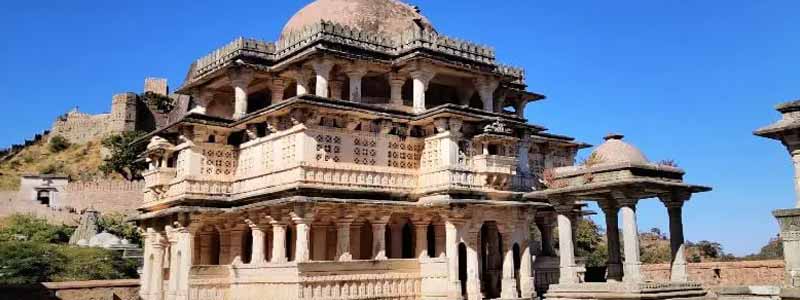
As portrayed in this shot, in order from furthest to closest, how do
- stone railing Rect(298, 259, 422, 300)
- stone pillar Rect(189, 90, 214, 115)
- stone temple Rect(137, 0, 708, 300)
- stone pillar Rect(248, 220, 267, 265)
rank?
1. stone pillar Rect(189, 90, 214, 115)
2. stone pillar Rect(248, 220, 267, 265)
3. stone temple Rect(137, 0, 708, 300)
4. stone railing Rect(298, 259, 422, 300)

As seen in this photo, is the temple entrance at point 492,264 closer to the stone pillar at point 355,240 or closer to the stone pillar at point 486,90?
the stone pillar at point 486,90

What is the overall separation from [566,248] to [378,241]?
7065 mm

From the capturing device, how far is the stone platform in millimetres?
16266

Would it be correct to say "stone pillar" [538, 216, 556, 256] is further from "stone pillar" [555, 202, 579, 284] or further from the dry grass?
the dry grass

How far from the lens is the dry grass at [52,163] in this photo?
248ft

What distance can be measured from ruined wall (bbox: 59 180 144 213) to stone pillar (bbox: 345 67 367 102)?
137 feet

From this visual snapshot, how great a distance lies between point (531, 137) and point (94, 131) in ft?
209

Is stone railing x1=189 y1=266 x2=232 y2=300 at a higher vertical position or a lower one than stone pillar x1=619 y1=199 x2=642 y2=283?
lower

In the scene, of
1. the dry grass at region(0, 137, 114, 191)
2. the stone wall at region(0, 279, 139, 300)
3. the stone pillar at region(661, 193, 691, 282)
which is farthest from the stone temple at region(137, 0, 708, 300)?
the dry grass at region(0, 137, 114, 191)

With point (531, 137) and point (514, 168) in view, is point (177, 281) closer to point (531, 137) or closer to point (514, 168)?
point (514, 168)

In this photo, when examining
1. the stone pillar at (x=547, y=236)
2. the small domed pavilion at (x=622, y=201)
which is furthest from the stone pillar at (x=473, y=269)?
the small domed pavilion at (x=622, y=201)

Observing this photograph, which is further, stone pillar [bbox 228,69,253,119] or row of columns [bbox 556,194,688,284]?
stone pillar [bbox 228,69,253,119]

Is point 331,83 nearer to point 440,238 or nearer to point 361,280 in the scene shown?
point 440,238

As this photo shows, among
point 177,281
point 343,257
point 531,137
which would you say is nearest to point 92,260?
point 177,281
